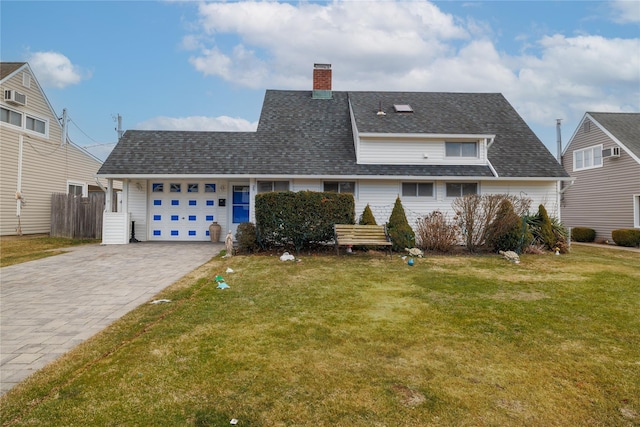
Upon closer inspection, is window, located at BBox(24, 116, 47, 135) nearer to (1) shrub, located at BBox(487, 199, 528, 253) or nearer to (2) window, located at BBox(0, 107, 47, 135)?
(2) window, located at BBox(0, 107, 47, 135)

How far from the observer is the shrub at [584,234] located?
1843 centimetres

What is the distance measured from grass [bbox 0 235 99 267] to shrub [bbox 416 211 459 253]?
39.5ft

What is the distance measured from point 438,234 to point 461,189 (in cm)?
344

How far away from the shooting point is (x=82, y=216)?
51.4 ft

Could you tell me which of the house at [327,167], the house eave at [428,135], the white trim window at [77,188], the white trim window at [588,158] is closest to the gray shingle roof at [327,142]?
the house at [327,167]

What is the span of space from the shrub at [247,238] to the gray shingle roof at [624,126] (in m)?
18.1

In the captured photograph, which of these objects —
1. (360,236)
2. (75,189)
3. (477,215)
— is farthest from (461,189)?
(75,189)

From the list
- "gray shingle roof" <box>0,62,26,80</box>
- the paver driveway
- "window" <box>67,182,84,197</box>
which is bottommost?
the paver driveway

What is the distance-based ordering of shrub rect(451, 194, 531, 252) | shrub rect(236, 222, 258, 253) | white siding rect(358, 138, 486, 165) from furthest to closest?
1. white siding rect(358, 138, 486, 165)
2. shrub rect(451, 194, 531, 252)
3. shrub rect(236, 222, 258, 253)

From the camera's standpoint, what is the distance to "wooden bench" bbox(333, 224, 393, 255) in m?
10.5

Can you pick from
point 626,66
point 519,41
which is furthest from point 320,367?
point 626,66

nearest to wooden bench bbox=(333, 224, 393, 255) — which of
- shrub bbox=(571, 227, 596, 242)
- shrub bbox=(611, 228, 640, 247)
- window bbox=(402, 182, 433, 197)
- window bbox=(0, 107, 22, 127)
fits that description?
window bbox=(402, 182, 433, 197)

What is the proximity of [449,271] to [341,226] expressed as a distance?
3.55 metres

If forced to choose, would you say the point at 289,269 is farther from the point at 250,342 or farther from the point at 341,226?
the point at 250,342
